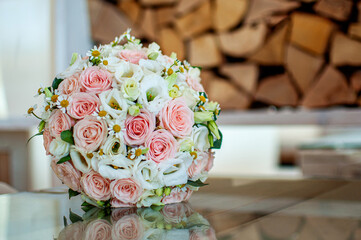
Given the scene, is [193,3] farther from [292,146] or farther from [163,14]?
[292,146]

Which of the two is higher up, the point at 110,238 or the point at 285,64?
the point at 285,64

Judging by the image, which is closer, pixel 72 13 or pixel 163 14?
pixel 163 14

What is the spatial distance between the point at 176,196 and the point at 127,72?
242 millimetres

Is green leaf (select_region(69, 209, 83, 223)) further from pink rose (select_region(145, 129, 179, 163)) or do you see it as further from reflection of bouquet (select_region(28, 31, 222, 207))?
pink rose (select_region(145, 129, 179, 163))

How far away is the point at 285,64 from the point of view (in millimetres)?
2785

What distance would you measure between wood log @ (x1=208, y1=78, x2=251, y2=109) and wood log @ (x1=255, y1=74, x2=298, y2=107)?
106mm

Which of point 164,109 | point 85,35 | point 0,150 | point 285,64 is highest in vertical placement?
point 85,35

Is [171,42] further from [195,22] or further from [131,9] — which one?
[131,9]

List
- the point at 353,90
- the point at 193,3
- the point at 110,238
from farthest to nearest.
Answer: the point at 193,3 → the point at 353,90 → the point at 110,238

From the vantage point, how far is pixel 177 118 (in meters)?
0.76

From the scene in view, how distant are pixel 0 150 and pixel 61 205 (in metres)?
2.85

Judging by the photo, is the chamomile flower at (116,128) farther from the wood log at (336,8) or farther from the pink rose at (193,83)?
the wood log at (336,8)

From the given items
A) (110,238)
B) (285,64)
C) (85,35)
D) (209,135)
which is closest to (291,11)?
(285,64)

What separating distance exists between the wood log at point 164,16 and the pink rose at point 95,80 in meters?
2.44
